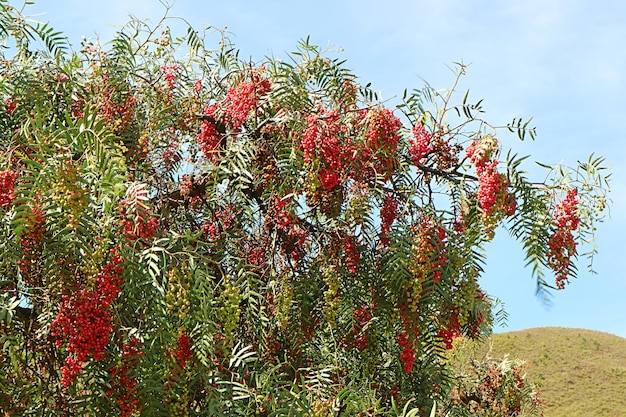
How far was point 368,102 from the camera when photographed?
15.3 ft

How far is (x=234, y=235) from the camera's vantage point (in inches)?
187

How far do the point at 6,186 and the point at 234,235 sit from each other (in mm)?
1715

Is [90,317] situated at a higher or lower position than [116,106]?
lower

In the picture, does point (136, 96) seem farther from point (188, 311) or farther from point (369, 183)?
point (188, 311)

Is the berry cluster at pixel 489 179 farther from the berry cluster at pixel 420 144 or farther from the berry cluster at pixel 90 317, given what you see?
the berry cluster at pixel 90 317

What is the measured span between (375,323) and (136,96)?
6.61ft

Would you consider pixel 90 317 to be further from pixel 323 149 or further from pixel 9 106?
pixel 9 106

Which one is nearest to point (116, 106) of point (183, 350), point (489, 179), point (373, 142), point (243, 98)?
point (243, 98)

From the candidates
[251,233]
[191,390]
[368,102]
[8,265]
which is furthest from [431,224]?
[8,265]

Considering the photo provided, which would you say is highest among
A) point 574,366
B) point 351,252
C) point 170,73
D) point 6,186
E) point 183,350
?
point 574,366

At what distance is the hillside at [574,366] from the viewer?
72.3 ft

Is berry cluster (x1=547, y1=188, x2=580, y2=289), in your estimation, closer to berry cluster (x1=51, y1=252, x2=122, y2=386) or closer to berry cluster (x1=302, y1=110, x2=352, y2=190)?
berry cluster (x1=302, y1=110, x2=352, y2=190)

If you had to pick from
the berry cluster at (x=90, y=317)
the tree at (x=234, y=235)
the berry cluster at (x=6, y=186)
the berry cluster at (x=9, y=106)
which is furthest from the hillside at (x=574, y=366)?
the berry cluster at (x=6, y=186)

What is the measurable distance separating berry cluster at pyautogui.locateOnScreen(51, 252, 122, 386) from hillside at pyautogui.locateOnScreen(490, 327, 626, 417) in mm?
18337
